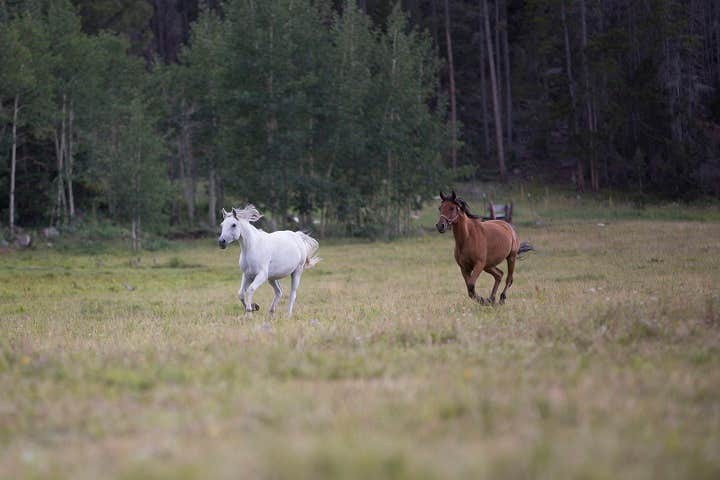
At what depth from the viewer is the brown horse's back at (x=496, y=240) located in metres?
15.8

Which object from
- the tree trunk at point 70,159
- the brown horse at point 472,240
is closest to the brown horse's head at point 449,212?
the brown horse at point 472,240

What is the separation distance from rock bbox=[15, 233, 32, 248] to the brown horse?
24964mm

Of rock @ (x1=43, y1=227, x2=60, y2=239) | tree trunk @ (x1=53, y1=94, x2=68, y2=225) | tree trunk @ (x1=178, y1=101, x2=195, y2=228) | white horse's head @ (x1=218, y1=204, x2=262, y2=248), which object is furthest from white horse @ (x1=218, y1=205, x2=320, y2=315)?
tree trunk @ (x1=178, y1=101, x2=195, y2=228)

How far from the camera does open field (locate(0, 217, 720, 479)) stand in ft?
17.0

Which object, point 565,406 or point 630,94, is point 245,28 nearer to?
point 630,94

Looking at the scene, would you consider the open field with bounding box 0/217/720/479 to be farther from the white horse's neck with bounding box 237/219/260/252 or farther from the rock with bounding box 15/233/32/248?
the rock with bounding box 15/233/32/248

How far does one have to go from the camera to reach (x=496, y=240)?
15867 mm

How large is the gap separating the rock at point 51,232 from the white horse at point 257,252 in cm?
2448

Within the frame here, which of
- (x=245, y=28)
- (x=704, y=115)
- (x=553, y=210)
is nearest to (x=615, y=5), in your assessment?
(x=704, y=115)

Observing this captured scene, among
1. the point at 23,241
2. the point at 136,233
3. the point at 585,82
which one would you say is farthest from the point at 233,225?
the point at 585,82

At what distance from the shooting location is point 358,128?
40031 mm

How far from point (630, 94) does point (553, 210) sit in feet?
34.1

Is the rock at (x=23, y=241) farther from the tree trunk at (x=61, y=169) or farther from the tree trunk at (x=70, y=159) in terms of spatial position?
the tree trunk at (x=61, y=169)

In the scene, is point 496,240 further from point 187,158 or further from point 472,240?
point 187,158
